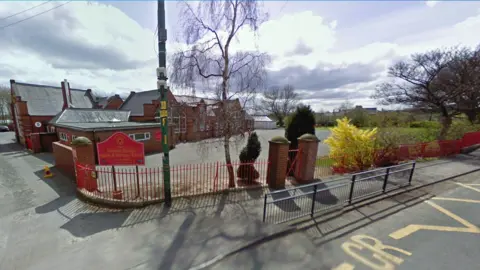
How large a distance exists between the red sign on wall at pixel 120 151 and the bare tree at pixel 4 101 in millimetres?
52146

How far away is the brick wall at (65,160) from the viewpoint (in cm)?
881

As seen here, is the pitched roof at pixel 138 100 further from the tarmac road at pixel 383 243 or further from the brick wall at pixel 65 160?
the tarmac road at pixel 383 243

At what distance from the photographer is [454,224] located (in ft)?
15.1

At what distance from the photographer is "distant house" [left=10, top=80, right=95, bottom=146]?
2114 centimetres

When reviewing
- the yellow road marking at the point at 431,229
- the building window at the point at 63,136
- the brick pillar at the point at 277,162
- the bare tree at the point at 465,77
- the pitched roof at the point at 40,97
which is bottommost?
the building window at the point at 63,136

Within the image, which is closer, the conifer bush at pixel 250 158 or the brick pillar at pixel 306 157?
the brick pillar at pixel 306 157

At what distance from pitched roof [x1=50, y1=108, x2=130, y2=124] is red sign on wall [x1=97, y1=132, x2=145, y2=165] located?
16.0 meters

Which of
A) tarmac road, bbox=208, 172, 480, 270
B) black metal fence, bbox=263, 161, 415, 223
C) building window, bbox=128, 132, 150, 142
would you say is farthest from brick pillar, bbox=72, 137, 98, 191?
building window, bbox=128, 132, 150, 142

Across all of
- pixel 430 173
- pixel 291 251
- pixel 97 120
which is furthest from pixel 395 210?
pixel 97 120

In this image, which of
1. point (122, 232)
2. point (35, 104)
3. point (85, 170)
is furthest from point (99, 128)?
point (35, 104)

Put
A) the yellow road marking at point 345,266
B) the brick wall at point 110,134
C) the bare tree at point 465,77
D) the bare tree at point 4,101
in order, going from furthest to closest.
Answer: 1. the bare tree at point 4,101
2. the bare tree at point 465,77
3. the brick wall at point 110,134
4. the yellow road marking at point 345,266

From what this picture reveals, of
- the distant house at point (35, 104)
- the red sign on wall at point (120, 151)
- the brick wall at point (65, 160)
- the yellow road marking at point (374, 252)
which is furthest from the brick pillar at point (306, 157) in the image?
the distant house at point (35, 104)

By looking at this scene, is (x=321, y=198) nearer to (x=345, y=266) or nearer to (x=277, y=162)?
(x=277, y=162)

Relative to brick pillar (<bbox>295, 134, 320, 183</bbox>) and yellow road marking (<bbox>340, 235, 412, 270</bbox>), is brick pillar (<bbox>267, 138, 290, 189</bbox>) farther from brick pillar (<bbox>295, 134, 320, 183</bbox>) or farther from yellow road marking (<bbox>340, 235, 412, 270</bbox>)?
yellow road marking (<bbox>340, 235, 412, 270</bbox>)
